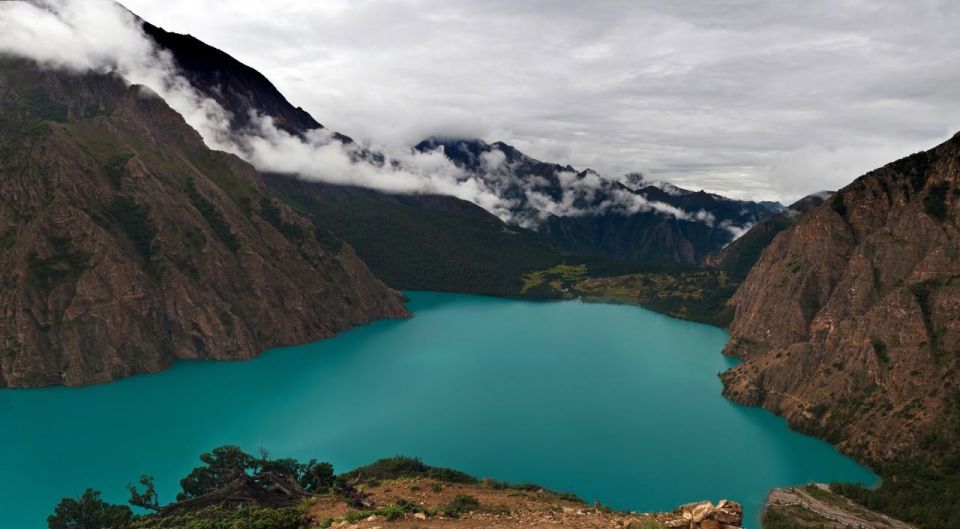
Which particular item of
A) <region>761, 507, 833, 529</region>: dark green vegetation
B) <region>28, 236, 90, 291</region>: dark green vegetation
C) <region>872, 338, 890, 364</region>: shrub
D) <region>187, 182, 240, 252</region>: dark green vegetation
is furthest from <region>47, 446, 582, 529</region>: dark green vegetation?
<region>187, 182, 240, 252</region>: dark green vegetation

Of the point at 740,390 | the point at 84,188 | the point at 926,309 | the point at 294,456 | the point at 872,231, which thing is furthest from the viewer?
the point at 84,188

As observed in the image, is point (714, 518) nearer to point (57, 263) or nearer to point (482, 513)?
point (482, 513)

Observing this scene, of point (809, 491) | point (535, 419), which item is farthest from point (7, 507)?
point (809, 491)

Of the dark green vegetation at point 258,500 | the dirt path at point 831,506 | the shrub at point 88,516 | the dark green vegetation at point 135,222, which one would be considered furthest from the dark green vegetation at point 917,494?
the dark green vegetation at point 135,222

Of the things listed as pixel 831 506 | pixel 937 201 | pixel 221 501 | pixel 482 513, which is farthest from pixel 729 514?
pixel 937 201

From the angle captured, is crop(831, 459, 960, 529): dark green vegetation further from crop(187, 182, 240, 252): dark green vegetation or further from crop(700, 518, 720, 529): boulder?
crop(187, 182, 240, 252): dark green vegetation

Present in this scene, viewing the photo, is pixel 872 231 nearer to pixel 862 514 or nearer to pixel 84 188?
pixel 862 514

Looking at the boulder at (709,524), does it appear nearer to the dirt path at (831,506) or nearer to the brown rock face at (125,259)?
the dirt path at (831,506)
